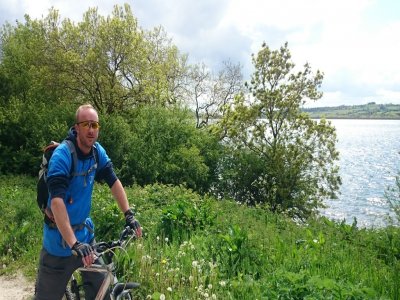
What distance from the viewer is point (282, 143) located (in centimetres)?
2748

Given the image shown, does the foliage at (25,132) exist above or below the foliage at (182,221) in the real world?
above

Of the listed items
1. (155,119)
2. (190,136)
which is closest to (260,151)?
(190,136)

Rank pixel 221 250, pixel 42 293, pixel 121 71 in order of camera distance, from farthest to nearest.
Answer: pixel 121 71 → pixel 221 250 → pixel 42 293

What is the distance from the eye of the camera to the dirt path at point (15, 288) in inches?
229

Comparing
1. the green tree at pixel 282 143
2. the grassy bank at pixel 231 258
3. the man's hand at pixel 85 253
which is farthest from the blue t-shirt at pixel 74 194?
the green tree at pixel 282 143

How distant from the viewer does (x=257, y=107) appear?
1096 inches

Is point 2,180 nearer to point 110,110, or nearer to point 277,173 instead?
point 110,110

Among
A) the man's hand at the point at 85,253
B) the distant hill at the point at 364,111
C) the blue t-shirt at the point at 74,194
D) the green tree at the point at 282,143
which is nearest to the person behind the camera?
the man's hand at the point at 85,253

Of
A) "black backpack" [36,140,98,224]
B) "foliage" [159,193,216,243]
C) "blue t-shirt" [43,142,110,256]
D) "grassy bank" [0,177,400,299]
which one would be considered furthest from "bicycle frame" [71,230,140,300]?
"foliage" [159,193,216,243]

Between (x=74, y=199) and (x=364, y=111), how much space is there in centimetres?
16162

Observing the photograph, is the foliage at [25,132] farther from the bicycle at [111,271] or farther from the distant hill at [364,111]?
the distant hill at [364,111]

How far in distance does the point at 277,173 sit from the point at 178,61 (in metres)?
14.0

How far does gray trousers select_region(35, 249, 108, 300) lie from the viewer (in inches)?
143

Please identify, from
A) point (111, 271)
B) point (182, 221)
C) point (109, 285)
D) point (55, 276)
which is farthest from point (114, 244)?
point (182, 221)
